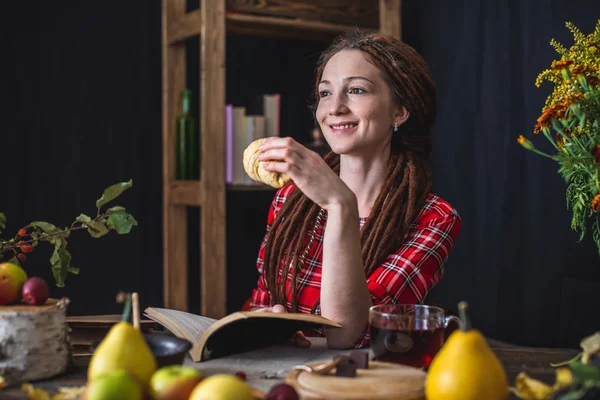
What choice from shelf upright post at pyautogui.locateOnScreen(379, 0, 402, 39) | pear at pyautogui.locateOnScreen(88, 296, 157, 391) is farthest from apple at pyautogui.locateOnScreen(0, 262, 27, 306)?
shelf upright post at pyautogui.locateOnScreen(379, 0, 402, 39)

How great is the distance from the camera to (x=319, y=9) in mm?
2840

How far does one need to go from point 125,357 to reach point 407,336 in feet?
1.47

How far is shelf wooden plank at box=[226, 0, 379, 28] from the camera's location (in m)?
2.69

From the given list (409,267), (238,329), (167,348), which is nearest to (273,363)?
(238,329)

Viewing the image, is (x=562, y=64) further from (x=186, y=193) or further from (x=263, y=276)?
(x=186, y=193)

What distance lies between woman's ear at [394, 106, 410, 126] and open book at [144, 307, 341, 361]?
2.67 ft

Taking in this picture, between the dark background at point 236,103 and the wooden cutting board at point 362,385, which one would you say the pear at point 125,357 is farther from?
the dark background at point 236,103

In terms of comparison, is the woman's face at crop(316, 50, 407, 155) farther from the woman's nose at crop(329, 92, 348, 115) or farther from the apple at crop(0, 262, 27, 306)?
the apple at crop(0, 262, 27, 306)

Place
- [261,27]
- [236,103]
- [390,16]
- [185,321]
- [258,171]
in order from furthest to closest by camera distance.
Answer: [236,103] < [390,16] < [261,27] < [258,171] < [185,321]

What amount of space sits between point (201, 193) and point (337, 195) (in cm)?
131

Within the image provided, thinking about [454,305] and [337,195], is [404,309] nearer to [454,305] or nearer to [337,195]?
[337,195]

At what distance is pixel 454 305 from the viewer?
→ 2.91 meters

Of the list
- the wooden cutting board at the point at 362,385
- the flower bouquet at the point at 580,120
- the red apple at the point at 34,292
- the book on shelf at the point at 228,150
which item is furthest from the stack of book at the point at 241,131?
the wooden cutting board at the point at 362,385

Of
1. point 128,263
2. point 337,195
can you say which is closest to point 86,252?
point 128,263
